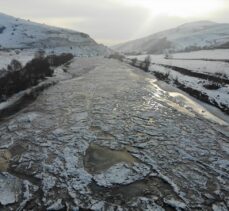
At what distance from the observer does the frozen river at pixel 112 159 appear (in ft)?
25.7

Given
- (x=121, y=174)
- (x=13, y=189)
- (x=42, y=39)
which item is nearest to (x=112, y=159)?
(x=121, y=174)

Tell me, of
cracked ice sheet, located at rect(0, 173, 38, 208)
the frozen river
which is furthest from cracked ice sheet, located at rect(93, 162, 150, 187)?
cracked ice sheet, located at rect(0, 173, 38, 208)

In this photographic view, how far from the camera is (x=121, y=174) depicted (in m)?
9.09

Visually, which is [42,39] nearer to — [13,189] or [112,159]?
[112,159]

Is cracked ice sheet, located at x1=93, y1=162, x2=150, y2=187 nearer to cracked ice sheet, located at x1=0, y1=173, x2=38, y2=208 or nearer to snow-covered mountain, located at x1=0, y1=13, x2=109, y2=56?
cracked ice sheet, located at x1=0, y1=173, x2=38, y2=208

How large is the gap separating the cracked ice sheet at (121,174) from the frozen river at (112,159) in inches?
1.1

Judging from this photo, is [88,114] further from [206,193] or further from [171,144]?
[206,193]

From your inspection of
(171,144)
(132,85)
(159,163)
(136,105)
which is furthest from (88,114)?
(132,85)

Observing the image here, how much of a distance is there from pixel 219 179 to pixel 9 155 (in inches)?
261

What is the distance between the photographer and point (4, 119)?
14.5 m

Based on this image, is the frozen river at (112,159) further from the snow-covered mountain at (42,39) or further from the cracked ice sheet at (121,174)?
the snow-covered mountain at (42,39)

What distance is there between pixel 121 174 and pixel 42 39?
10719cm

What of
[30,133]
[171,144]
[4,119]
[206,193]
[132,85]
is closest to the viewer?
[206,193]

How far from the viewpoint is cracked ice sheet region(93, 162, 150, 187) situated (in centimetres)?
864
